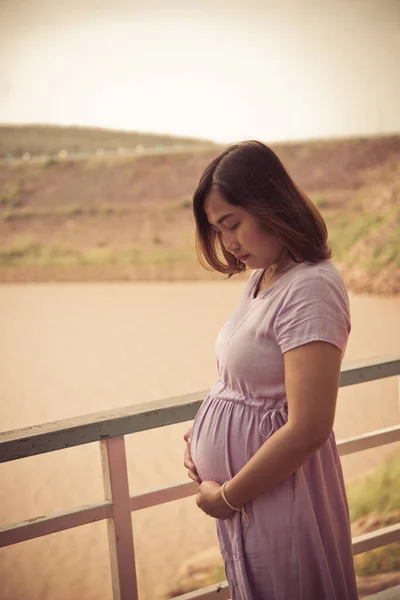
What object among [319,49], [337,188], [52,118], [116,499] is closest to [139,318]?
[337,188]

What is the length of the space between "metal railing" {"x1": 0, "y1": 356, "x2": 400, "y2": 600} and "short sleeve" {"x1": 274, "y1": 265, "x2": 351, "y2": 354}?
263 millimetres

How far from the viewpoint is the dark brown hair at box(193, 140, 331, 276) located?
2.13 ft

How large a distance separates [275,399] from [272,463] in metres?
0.08

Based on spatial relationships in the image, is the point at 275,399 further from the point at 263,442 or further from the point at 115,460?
the point at 115,460

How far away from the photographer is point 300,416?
0.60 meters

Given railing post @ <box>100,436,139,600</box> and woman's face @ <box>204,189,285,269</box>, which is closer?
woman's face @ <box>204,189,285,269</box>

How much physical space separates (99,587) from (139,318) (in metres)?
9.77

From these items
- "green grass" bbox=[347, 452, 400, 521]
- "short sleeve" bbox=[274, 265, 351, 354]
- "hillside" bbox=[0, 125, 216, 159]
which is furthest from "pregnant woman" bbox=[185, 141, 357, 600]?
"hillside" bbox=[0, 125, 216, 159]

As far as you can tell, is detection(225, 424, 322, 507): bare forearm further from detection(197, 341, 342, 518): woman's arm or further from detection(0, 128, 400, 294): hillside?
detection(0, 128, 400, 294): hillside

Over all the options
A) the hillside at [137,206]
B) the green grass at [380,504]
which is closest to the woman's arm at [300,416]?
the green grass at [380,504]

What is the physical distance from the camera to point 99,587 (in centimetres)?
653

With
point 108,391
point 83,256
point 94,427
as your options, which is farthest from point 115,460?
point 83,256

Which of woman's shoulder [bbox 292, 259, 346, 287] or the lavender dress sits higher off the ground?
woman's shoulder [bbox 292, 259, 346, 287]

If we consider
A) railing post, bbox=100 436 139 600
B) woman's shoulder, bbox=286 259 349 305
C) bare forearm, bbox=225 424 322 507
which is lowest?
railing post, bbox=100 436 139 600
